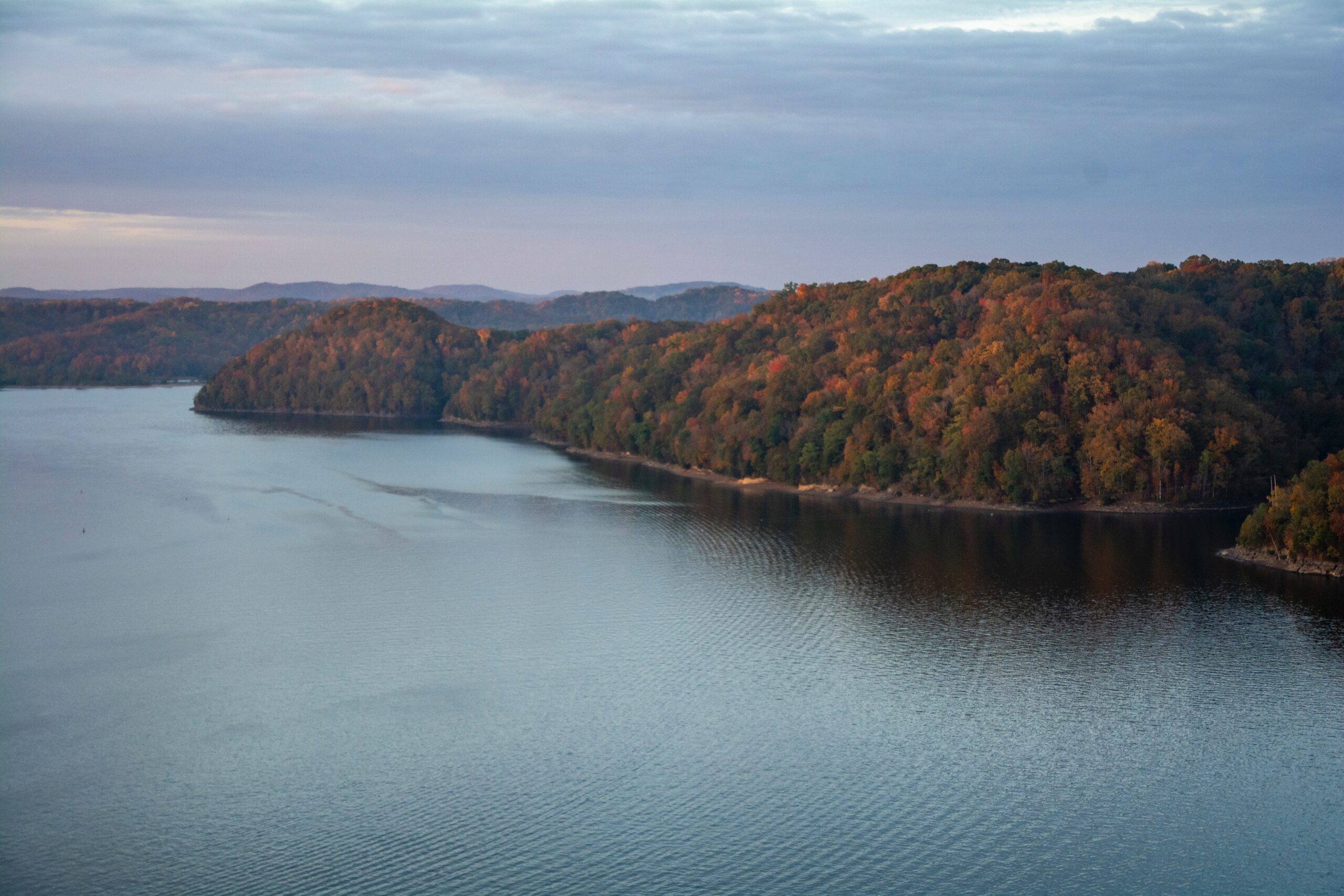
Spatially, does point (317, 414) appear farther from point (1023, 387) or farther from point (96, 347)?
point (1023, 387)

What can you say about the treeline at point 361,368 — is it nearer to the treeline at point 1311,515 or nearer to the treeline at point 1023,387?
the treeline at point 1023,387

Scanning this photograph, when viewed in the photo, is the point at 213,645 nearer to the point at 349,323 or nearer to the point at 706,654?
the point at 706,654

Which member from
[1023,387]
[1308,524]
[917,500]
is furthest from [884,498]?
[1308,524]

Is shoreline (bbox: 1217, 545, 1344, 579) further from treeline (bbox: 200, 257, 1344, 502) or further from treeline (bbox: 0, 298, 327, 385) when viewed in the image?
treeline (bbox: 0, 298, 327, 385)

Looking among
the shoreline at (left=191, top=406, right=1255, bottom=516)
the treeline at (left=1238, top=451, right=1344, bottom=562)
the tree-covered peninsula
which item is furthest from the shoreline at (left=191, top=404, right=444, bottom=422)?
the treeline at (left=1238, top=451, right=1344, bottom=562)

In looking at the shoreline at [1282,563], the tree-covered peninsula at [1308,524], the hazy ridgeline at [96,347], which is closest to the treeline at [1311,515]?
the tree-covered peninsula at [1308,524]

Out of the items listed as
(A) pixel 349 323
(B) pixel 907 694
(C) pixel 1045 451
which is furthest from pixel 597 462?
(A) pixel 349 323
